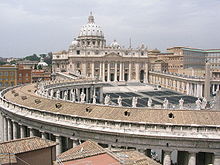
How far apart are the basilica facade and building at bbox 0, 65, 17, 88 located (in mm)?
28720

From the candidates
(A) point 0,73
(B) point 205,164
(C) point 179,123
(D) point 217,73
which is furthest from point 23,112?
(D) point 217,73

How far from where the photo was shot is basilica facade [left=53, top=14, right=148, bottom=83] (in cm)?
12585

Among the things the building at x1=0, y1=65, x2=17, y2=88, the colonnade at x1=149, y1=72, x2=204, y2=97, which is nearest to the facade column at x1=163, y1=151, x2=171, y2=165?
the colonnade at x1=149, y1=72, x2=204, y2=97

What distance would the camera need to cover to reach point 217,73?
13688cm

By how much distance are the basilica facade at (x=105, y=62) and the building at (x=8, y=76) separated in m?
28.7

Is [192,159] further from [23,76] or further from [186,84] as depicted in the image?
[23,76]

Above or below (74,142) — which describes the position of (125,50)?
above

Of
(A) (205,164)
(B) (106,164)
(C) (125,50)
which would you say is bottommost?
(A) (205,164)

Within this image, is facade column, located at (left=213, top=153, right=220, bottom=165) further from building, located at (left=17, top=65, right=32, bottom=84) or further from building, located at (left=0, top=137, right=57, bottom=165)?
→ building, located at (left=17, top=65, right=32, bottom=84)

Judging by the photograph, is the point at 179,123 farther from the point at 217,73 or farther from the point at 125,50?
the point at 217,73

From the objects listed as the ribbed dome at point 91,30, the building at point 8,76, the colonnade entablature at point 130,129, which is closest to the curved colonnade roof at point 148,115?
the colonnade entablature at point 130,129

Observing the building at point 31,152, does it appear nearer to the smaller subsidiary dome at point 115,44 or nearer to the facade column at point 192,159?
the facade column at point 192,159

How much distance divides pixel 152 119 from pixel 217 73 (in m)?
120

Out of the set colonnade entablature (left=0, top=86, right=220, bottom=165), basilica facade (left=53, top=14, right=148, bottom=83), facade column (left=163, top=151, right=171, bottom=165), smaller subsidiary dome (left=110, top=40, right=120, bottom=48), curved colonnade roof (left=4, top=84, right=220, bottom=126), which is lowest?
facade column (left=163, top=151, right=171, bottom=165)
